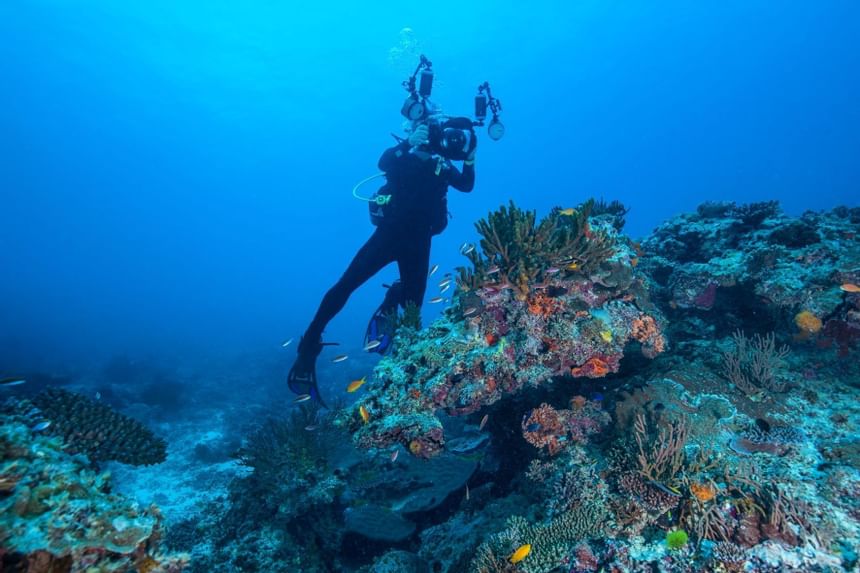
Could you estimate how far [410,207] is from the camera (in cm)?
801

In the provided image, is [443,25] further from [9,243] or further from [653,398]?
[9,243]

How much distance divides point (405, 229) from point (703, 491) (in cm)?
627

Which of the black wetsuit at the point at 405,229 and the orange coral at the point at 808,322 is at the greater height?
the black wetsuit at the point at 405,229

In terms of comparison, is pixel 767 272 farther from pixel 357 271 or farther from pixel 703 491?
pixel 357 271

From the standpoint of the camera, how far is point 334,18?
76750mm

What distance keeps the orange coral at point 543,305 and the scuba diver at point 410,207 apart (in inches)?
125

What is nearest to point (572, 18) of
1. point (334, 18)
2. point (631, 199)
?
point (334, 18)

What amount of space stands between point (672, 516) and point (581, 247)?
3.26 m

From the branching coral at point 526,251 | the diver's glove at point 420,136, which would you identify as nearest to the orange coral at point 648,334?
the branching coral at point 526,251

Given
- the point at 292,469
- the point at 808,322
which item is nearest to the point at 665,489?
the point at 808,322

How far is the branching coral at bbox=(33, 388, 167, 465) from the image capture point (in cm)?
513

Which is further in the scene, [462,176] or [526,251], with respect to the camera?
[462,176]

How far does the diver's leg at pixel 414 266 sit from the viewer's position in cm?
805

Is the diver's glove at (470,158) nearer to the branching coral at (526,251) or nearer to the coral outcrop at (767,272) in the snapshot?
the branching coral at (526,251)
